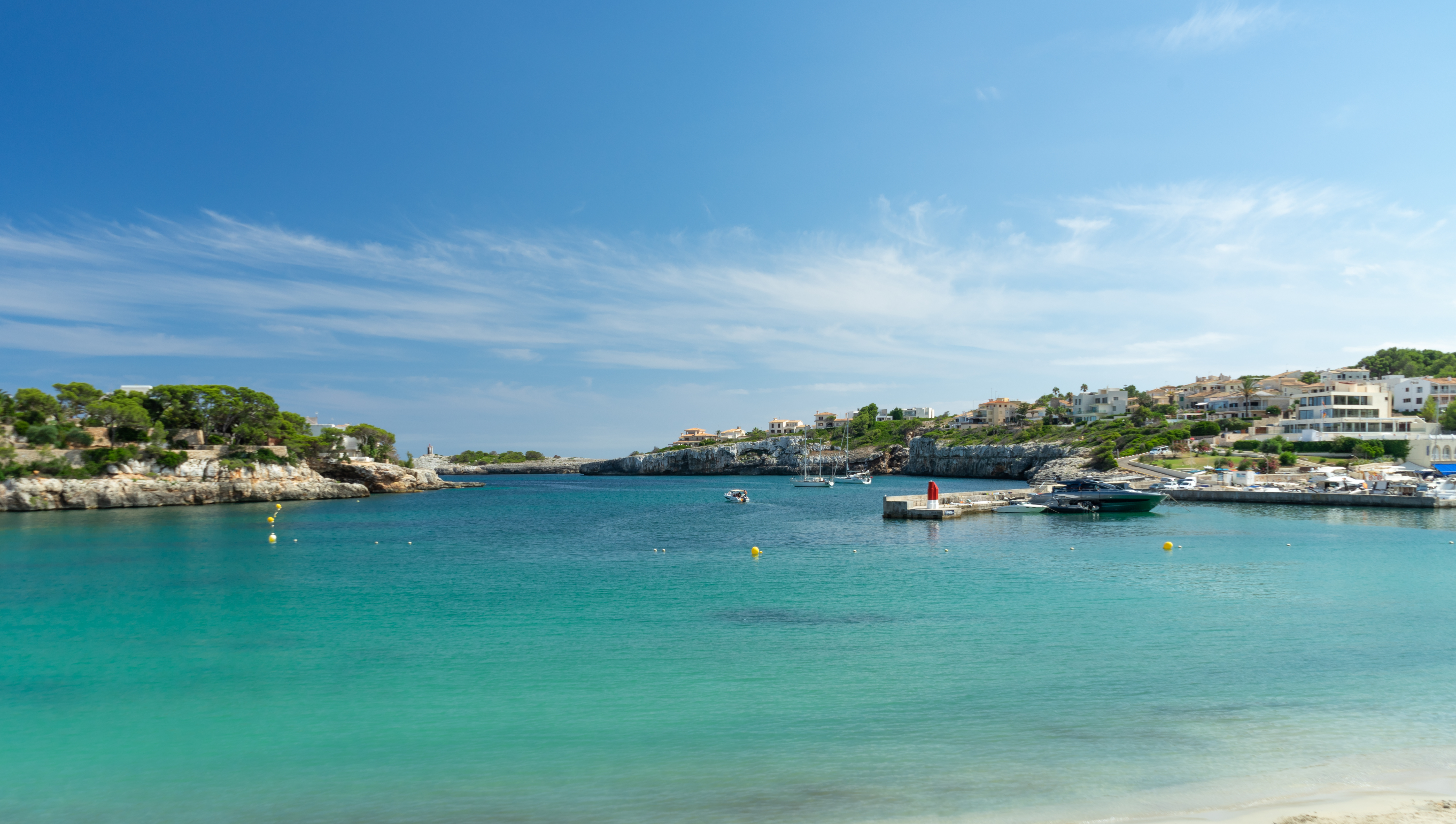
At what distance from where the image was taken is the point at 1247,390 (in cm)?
10300

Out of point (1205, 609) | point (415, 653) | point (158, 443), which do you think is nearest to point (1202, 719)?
point (1205, 609)

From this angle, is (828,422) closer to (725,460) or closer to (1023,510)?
(725,460)

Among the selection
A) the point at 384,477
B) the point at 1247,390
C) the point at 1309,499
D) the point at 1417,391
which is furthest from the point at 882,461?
the point at 1309,499

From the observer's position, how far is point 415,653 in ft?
49.5

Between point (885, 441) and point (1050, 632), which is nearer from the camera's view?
point (1050, 632)

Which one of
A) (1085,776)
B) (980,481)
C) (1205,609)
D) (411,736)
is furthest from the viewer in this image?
(980,481)

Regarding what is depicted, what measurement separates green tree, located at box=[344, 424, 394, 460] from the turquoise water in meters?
66.3

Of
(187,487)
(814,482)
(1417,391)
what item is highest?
(1417,391)

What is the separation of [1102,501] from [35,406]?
270 feet

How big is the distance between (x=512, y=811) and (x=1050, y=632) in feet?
39.9

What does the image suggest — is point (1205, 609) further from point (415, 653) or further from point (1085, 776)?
point (415, 653)

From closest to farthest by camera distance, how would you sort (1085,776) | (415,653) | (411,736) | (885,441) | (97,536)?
(1085,776) < (411,736) < (415,653) < (97,536) < (885,441)

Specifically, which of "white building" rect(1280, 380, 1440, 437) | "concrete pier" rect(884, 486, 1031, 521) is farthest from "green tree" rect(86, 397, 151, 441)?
"white building" rect(1280, 380, 1440, 437)

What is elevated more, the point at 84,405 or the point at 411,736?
the point at 84,405
